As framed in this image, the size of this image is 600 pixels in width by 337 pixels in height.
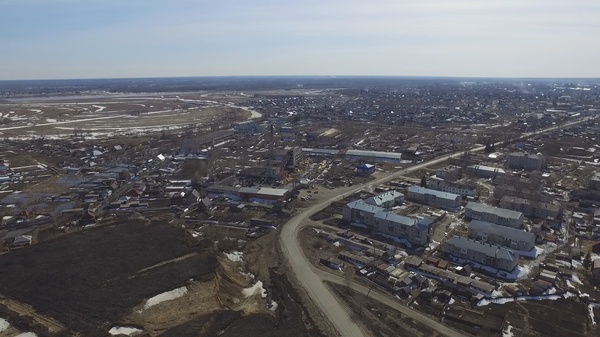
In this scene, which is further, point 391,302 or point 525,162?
point 525,162

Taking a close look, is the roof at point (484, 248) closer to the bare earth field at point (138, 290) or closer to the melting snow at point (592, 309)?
the melting snow at point (592, 309)

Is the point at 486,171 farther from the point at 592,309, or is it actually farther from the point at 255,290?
the point at 255,290

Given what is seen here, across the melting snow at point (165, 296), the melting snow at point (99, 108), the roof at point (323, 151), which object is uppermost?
the melting snow at point (99, 108)

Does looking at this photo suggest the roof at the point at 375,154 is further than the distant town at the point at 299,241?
Yes

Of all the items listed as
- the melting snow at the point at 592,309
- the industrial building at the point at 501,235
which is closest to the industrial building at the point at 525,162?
the industrial building at the point at 501,235

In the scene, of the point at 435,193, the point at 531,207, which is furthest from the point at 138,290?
the point at 531,207

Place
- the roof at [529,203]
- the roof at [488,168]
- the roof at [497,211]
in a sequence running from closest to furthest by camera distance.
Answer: the roof at [497,211] < the roof at [529,203] < the roof at [488,168]
